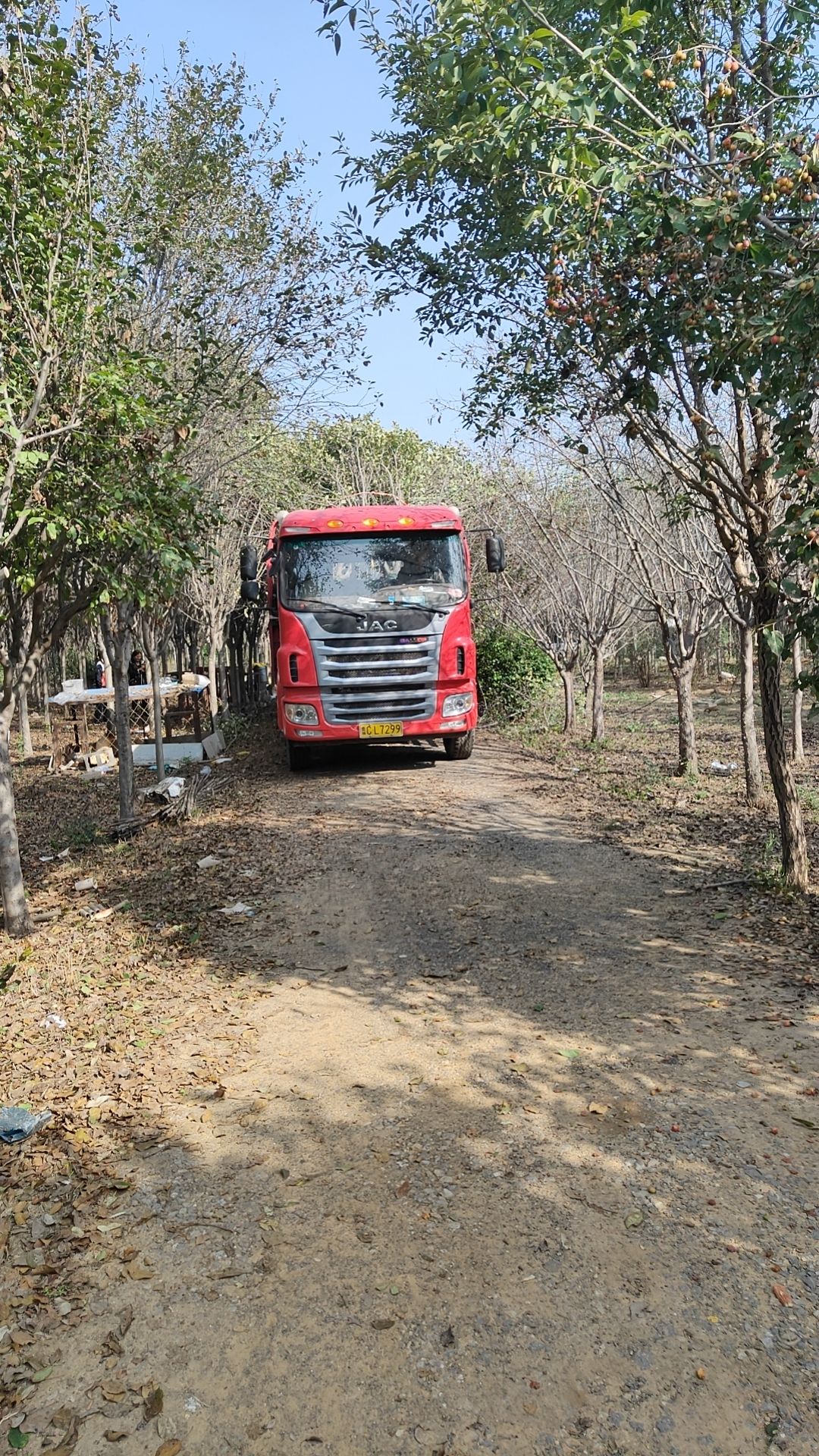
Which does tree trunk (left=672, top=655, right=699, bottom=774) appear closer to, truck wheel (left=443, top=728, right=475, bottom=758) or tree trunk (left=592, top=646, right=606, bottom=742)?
tree trunk (left=592, top=646, right=606, bottom=742)

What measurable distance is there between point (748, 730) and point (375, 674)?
14.1ft

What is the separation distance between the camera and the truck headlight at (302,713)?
12148 millimetres

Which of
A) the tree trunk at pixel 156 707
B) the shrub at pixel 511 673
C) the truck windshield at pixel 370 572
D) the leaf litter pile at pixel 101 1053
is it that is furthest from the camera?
the shrub at pixel 511 673

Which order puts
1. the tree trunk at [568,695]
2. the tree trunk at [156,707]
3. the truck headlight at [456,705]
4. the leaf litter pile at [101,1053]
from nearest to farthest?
1. the leaf litter pile at [101,1053]
2. the truck headlight at [456,705]
3. the tree trunk at [156,707]
4. the tree trunk at [568,695]

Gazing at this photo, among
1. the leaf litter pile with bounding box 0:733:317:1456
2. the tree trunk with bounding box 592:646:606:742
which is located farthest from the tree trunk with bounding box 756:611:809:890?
the tree trunk with bounding box 592:646:606:742

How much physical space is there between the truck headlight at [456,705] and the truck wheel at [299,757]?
6.47 feet

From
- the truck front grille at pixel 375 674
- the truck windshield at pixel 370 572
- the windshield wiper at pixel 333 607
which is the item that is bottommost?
the truck front grille at pixel 375 674

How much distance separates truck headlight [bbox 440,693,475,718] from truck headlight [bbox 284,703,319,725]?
5.20 feet

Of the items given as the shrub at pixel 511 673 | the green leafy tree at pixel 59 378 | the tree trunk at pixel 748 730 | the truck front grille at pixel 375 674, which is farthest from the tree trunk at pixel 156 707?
the shrub at pixel 511 673

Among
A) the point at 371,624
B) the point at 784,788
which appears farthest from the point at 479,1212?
the point at 371,624

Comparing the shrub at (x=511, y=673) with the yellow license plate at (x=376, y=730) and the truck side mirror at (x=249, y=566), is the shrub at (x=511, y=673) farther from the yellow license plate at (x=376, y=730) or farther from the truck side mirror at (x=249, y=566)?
the truck side mirror at (x=249, y=566)

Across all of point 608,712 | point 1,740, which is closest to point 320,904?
point 1,740

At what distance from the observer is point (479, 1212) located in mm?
3736

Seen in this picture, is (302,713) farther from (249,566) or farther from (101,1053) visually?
(101,1053)
